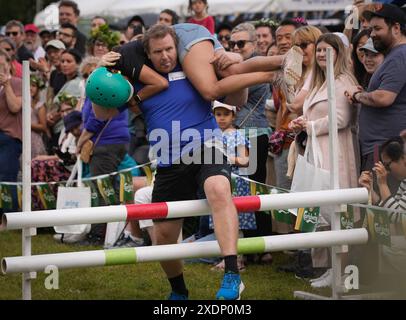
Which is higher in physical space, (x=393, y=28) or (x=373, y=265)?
(x=393, y=28)

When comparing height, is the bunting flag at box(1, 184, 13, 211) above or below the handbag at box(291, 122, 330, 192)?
below

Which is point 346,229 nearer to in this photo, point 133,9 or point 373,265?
point 373,265

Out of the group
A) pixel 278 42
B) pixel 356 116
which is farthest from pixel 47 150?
pixel 356 116

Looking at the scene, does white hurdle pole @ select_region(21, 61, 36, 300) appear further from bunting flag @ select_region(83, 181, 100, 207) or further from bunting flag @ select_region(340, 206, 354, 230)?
bunting flag @ select_region(83, 181, 100, 207)

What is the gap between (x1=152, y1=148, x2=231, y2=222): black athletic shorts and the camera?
6.29 m

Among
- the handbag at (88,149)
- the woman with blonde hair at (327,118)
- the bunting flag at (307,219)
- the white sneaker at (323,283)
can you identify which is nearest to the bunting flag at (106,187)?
the handbag at (88,149)

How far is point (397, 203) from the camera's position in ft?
21.6

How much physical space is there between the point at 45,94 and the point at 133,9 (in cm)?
723

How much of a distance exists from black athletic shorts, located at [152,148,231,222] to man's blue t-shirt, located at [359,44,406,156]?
1.58 m

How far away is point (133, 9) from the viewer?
1919 cm

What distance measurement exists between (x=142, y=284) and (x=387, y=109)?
2.49 metres

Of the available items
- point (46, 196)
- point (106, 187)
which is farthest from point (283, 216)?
point (46, 196)

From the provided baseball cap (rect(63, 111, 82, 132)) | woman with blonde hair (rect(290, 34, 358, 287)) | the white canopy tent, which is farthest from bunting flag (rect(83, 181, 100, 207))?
the white canopy tent

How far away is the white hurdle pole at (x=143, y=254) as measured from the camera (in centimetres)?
597
